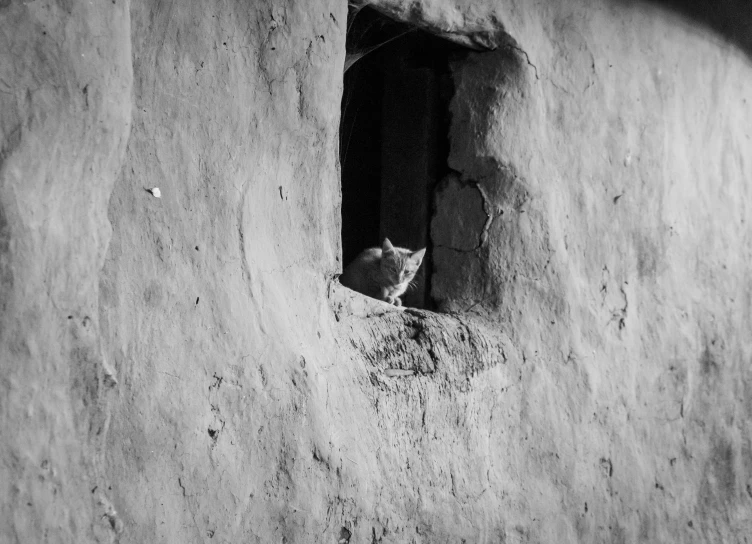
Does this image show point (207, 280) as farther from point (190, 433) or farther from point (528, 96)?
point (528, 96)

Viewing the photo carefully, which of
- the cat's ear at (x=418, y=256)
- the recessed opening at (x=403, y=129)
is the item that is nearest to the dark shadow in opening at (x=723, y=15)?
the recessed opening at (x=403, y=129)

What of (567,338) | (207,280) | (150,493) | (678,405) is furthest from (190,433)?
(678,405)

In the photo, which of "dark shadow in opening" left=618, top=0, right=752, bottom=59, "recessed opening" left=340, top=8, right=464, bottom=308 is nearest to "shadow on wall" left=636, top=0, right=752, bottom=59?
"dark shadow in opening" left=618, top=0, right=752, bottom=59

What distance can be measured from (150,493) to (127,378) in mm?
306

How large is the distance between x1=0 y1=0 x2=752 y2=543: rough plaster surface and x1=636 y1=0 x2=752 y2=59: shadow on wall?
8 centimetres

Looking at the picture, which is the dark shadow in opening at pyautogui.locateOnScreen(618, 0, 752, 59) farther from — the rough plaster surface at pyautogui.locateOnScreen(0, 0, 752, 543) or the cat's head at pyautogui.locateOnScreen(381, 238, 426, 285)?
the cat's head at pyautogui.locateOnScreen(381, 238, 426, 285)

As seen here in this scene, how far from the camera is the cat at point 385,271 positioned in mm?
3799

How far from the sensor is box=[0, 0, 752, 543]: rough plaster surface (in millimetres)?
1979

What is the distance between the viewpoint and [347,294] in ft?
10.2

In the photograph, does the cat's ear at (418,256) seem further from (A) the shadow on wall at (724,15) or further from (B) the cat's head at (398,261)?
(A) the shadow on wall at (724,15)

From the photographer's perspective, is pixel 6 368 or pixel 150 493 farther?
pixel 150 493

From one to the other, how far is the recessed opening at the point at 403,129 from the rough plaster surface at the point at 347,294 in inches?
6.7

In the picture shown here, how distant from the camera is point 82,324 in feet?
6.58

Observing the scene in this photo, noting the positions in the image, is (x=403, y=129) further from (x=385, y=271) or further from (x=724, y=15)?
(x=724, y=15)
